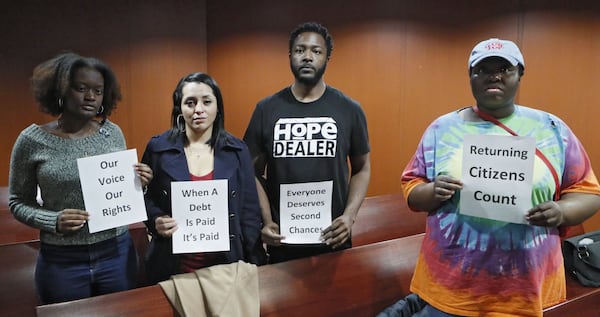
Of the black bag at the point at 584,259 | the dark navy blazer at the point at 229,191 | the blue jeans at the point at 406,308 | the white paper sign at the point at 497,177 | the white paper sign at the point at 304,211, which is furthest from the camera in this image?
the black bag at the point at 584,259

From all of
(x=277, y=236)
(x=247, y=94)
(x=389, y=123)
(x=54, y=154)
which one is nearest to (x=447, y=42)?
(x=389, y=123)

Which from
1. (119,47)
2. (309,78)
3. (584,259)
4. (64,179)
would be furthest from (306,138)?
(119,47)

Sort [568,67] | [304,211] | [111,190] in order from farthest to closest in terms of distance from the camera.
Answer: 1. [568,67]
2. [304,211]
3. [111,190]

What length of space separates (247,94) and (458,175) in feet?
11.3

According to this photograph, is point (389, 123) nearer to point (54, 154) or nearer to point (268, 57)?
point (268, 57)

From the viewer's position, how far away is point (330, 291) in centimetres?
171

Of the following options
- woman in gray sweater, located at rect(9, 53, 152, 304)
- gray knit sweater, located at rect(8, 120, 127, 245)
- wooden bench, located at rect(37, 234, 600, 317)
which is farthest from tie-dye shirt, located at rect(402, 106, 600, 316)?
gray knit sweater, located at rect(8, 120, 127, 245)

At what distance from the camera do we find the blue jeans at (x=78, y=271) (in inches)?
55.7

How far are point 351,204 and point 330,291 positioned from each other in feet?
1.15

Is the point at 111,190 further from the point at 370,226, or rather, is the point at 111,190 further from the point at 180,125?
the point at 370,226

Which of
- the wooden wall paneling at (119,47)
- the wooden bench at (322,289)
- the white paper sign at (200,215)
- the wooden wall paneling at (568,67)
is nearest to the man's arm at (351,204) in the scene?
the wooden bench at (322,289)

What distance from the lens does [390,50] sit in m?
3.88

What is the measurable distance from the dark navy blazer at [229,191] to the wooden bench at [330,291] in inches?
4.5

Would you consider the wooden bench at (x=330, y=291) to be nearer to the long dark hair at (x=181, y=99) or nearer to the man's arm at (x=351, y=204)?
the man's arm at (x=351, y=204)
